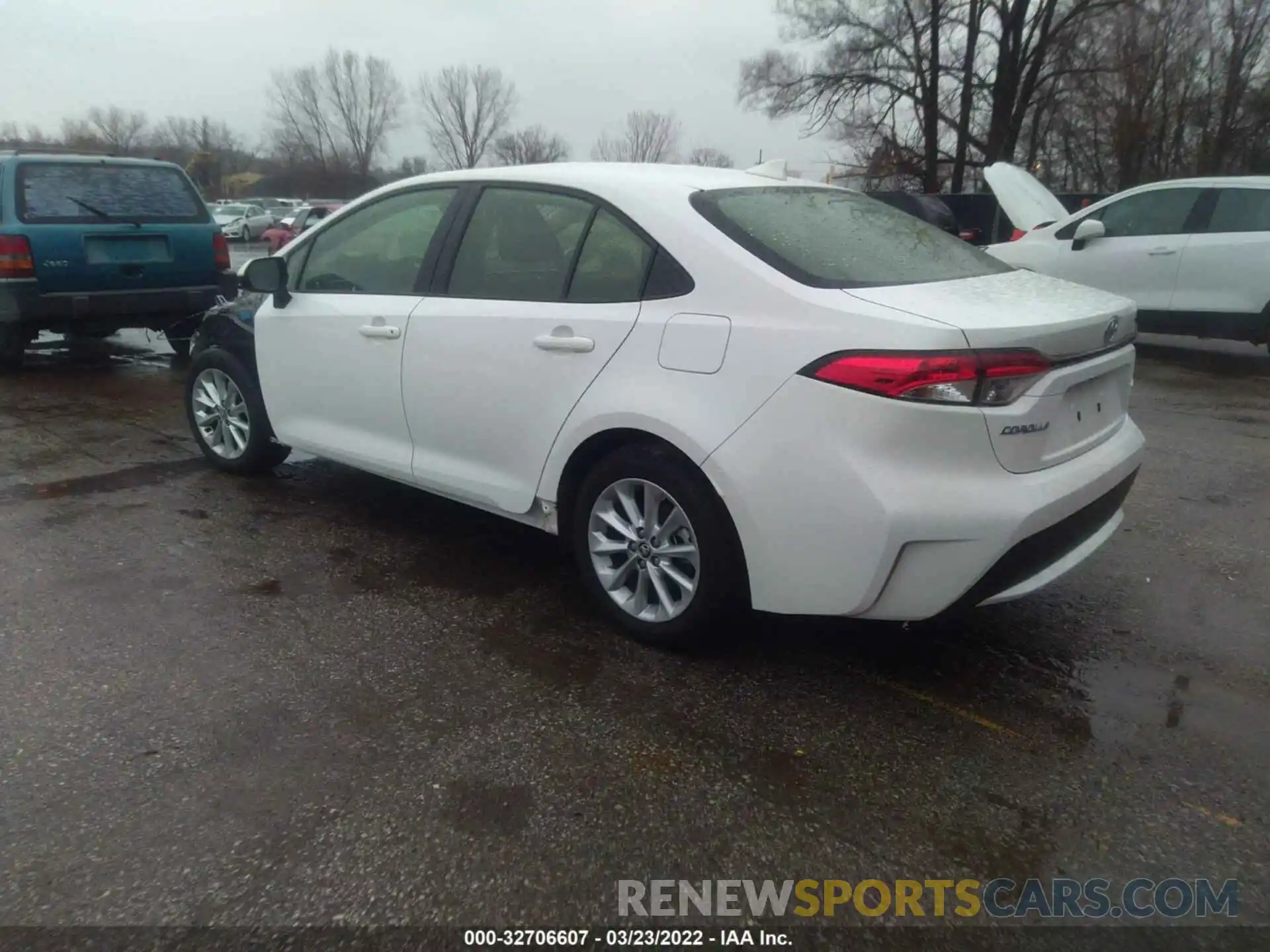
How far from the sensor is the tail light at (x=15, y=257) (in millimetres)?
7328

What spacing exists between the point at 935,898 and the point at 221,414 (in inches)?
172

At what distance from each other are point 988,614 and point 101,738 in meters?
2.98

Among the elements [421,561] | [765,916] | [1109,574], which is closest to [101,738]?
[421,561]

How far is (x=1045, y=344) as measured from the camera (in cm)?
275

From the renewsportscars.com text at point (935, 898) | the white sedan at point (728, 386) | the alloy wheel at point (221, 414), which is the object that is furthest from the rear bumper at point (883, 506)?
the alloy wheel at point (221, 414)

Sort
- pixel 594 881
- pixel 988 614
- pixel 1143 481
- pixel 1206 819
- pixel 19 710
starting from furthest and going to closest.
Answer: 1. pixel 1143 481
2. pixel 988 614
3. pixel 19 710
4. pixel 1206 819
5. pixel 594 881

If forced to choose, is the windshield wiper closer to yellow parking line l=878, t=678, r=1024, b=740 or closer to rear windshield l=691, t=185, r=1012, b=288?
rear windshield l=691, t=185, r=1012, b=288

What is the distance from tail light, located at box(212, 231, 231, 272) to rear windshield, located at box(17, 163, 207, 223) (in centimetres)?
20

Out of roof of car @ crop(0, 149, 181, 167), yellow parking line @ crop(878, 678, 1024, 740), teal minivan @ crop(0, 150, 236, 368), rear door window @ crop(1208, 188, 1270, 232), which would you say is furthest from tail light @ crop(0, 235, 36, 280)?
rear door window @ crop(1208, 188, 1270, 232)

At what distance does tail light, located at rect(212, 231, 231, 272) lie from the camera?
840 cm

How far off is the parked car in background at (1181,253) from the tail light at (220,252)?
6927 mm

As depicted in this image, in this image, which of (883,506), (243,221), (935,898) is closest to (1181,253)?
(883,506)

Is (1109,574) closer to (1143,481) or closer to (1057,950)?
(1143,481)

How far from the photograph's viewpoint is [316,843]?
91.0 inches
